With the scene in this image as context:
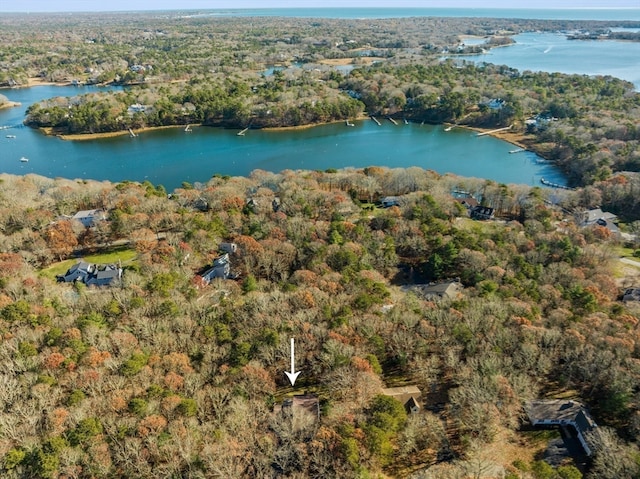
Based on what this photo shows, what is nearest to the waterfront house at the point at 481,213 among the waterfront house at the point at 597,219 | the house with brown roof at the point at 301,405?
the waterfront house at the point at 597,219

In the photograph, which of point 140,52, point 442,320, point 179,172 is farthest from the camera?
point 140,52

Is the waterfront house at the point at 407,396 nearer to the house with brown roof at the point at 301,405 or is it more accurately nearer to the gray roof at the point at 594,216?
the house with brown roof at the point at 301,405

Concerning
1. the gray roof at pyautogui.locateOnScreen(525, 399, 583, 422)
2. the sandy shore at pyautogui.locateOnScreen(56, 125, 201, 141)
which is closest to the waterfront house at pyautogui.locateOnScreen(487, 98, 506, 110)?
the sandy shore at pyautogui.locateOnScreen(56, 125, 201, 141)

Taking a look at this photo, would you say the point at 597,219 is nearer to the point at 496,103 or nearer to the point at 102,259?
the point at 102,259

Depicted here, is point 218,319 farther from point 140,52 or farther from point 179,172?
point 140,52

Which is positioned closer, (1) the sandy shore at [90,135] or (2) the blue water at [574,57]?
(1) the sandy shore at [90,135]

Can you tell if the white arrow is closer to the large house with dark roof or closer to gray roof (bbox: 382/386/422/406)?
gray roof (bbox: 382/386/422/406)

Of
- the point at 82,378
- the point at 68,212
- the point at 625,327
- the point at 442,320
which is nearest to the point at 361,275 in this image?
the point at 442,320
